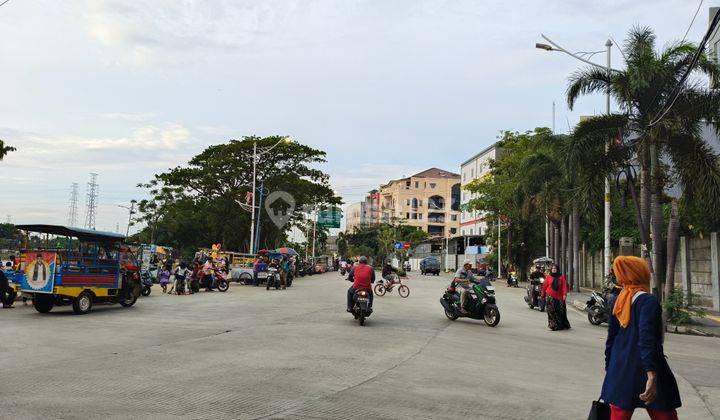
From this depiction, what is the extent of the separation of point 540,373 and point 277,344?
14.9ft

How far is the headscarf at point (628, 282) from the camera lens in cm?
454

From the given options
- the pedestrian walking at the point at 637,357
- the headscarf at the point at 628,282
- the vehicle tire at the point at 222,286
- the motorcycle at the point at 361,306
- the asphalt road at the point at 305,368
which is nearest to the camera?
the pedestrian walking at the point at 637,357

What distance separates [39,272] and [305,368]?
35.1 ft

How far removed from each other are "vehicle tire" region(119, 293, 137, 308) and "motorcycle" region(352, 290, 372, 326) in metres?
7.63

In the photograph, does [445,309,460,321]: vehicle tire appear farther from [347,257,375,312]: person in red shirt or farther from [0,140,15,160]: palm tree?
[0,140,15,160]: palm tree

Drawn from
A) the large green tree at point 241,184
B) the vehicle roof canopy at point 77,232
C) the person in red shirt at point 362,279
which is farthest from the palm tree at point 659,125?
the large green tree at point 241,184

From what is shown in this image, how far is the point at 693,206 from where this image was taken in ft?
64.8

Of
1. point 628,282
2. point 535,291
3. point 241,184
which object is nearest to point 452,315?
point 535,291

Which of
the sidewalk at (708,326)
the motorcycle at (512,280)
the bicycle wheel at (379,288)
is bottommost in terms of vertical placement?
the sidewalk at (708,326)

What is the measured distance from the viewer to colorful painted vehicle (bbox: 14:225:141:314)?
16625 millimetres

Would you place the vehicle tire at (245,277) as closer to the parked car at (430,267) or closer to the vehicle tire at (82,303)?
the vehicle tire at (82,303)

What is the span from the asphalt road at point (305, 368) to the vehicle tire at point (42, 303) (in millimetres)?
587

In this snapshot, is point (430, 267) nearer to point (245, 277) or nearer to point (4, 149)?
point (245, 277)

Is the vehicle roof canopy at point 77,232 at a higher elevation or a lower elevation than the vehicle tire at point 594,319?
higher
